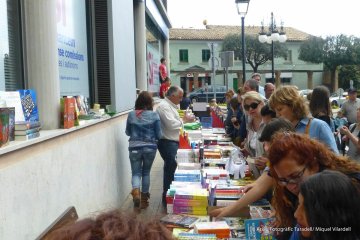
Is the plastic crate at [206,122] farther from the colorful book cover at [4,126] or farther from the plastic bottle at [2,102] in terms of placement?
the colorful book cover at [4,126]

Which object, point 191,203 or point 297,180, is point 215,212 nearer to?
point 191,203

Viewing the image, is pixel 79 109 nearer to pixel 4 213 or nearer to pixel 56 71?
pixel 56 71

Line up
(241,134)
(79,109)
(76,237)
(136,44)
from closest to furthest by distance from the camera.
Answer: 1. (76,237)
2. (79,109)
3. (241,134)
4. (136,44)

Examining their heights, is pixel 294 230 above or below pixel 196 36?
below

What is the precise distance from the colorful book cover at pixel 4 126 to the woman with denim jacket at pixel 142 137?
3.62m

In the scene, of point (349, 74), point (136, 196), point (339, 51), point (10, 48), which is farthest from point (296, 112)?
point (349, 74)

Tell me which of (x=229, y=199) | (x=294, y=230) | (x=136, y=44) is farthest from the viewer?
(x=136, y=44)

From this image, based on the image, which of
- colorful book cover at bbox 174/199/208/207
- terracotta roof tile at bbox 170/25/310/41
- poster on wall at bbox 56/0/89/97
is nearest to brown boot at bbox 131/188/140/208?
poster on wall at bbox 56/0/89/97

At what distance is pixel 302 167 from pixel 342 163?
209 millimetres

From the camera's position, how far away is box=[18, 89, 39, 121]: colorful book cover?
3.86m

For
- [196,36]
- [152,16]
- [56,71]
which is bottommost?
[56,71]

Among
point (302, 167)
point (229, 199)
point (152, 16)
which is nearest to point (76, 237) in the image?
point (302, 167)

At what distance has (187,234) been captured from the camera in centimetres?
301

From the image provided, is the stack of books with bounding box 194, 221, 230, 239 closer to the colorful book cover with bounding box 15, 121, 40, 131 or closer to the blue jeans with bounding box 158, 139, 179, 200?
the colorful book cover with bounding box 15, 121, 40, 131
